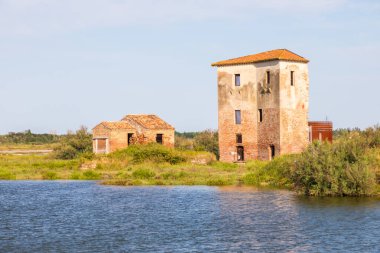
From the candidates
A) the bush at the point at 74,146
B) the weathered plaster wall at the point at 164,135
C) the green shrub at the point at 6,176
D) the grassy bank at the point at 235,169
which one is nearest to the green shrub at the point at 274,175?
the grassy bank at the point at 235,169

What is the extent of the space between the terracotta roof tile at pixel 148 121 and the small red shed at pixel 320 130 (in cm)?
1399

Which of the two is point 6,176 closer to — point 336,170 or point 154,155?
point 154,155

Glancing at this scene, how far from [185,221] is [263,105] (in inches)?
1307

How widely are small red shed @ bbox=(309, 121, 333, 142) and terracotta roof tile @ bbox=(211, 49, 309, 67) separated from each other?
5996mm

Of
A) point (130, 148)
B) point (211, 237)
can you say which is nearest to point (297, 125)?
point (130, 148)

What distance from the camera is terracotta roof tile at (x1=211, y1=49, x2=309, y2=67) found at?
61500 millimetres

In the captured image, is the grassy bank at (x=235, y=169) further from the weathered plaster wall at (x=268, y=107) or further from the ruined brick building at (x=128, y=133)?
the ruined brick building at (x=128, y=133)

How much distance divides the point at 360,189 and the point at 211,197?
8.24 meters

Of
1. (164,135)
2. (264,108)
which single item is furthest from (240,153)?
(164,135)

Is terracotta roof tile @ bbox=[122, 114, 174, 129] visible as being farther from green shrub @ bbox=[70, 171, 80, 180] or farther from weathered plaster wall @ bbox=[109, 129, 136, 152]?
green shrub @ bbox=[70, 171, 80, 180]

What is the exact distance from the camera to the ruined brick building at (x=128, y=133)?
6656cm

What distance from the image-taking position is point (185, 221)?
3070 centimetres

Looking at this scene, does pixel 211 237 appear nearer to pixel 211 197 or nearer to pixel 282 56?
pixel 211 197

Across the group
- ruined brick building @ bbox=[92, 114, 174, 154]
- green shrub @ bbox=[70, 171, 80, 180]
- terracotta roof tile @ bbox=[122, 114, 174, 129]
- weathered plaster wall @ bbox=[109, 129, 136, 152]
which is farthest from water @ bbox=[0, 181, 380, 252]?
terracotta roof tile @ bbox=[122, 114, 174, 129]
